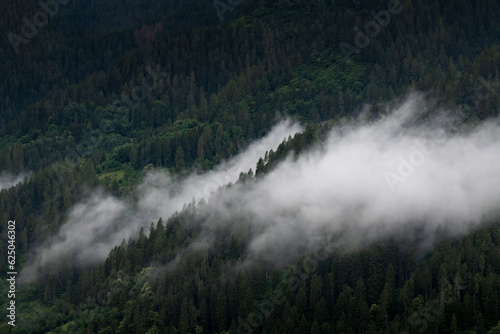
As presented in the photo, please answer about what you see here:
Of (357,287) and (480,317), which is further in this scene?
(357,287)

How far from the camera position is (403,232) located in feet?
633

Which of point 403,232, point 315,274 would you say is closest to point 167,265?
point 315,274

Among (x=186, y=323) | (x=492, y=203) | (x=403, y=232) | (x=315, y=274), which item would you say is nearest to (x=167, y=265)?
(x=186, y=323)

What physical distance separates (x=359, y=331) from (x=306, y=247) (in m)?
31.3

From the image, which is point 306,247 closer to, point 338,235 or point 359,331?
point 338,235

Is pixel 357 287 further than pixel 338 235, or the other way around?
pixel 338 235

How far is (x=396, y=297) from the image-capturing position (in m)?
178

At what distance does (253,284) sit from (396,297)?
27.5 m

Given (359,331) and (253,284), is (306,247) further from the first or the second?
(359,331)

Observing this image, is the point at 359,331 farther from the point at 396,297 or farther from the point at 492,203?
the point at 492,203

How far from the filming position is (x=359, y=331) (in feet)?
552

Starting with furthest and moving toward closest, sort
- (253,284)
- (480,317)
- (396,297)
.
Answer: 1. (253,284)
2. (396,297)
3. (480,317)

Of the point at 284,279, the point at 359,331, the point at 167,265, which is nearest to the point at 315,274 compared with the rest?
the point at 284,279

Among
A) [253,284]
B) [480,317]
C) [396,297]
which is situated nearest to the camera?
[480,317]
